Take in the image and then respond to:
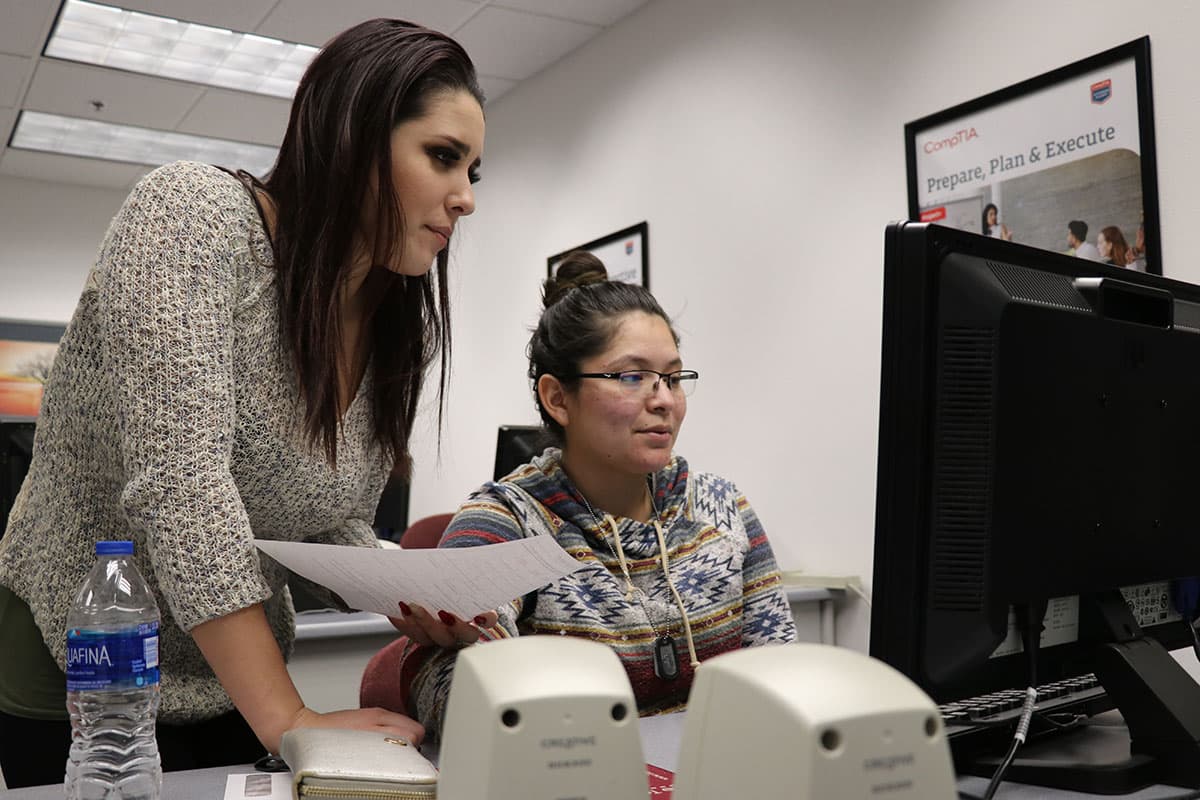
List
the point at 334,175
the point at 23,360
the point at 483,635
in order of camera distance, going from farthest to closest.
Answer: the point at 23,360, the point at 483,635, the point at 334,175

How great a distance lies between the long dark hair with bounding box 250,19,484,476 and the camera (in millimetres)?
999

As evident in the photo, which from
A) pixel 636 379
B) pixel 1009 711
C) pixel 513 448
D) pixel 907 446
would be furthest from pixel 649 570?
pixel 513 448

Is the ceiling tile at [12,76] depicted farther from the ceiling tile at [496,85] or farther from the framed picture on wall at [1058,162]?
the framed picture on wall at [1058,162]

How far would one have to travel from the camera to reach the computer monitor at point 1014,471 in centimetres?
83

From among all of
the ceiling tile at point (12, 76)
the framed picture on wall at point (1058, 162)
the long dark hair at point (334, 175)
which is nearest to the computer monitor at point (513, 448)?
the framed picture on wall at point (1058, 162)

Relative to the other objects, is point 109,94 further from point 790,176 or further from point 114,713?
point 114,713

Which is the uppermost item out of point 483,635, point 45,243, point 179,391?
point 45,243

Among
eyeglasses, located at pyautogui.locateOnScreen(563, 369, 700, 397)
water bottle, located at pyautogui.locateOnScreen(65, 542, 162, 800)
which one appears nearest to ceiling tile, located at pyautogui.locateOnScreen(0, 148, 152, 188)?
eyeglasses, located at pyautogui.locateOnScreen(563, 369, 700, 397)

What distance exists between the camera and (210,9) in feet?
12.5

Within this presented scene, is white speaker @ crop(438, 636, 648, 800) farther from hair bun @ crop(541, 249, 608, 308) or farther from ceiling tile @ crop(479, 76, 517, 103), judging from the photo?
ceiling tile @ crop(479, 76, 517, 103)

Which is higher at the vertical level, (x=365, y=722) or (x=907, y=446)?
(x=907, y=446)

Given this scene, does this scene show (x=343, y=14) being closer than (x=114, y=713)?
No

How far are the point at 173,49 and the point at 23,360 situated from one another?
263cm

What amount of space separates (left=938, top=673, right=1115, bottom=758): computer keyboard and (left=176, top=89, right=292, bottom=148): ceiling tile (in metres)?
4.28
